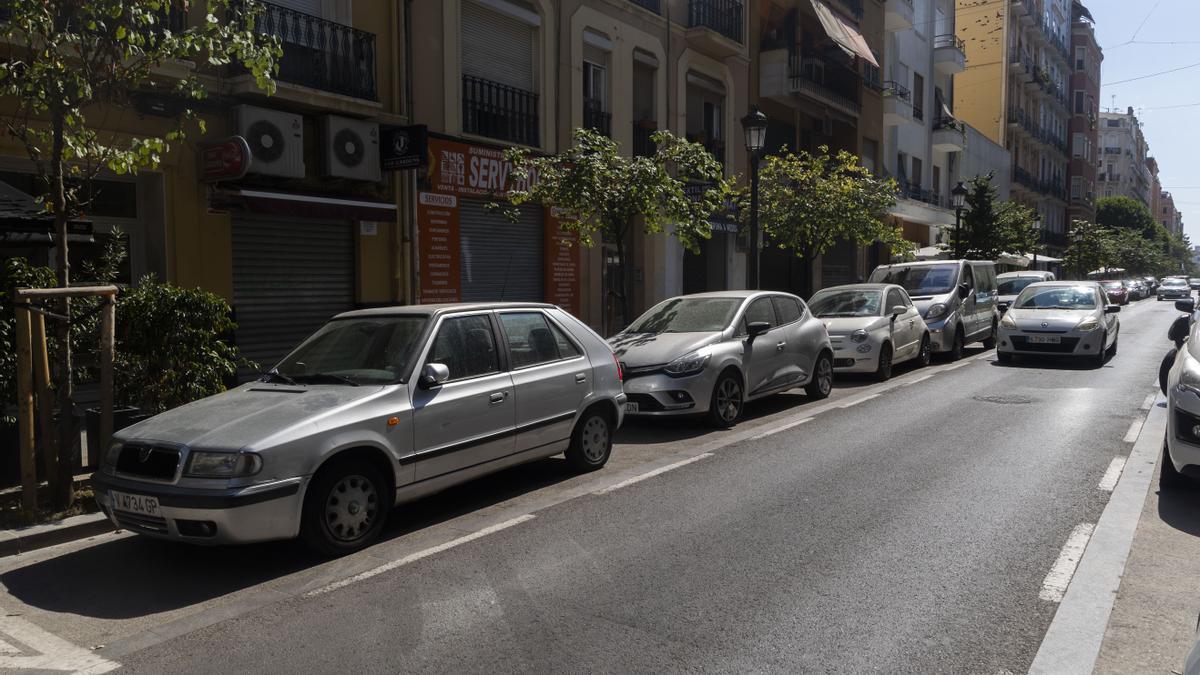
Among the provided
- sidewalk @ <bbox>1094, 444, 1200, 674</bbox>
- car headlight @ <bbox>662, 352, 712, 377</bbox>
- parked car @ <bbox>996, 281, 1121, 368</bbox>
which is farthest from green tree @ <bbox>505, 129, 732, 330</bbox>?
sidewalk @ <bbox>1094, 444, 1200, 674</bbox>

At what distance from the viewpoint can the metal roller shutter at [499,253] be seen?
15672mm

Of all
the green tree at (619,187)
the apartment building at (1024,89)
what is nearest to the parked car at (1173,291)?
the apartment building at (1024,89)

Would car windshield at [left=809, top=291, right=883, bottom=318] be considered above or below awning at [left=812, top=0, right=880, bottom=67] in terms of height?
below

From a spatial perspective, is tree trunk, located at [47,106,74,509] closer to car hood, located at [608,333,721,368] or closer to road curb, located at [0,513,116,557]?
road curb, located at [0,513,116,557]

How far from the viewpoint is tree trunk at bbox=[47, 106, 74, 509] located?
6.32 meters

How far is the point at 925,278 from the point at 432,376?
14.5 metres

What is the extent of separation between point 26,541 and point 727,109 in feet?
66.7

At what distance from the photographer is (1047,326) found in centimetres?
1532

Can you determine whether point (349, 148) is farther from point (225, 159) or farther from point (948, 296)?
point (948, 296)

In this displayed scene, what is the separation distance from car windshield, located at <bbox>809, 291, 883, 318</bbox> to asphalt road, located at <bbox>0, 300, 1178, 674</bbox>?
6.37 m

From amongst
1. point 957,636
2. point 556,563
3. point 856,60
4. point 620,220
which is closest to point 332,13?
point 620,220

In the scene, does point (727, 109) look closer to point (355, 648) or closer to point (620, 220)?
point (620, 220)

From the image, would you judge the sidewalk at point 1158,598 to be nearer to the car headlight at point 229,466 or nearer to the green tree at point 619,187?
the car headlight at point 229,466

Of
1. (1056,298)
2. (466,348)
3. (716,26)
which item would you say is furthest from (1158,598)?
(716,26)
